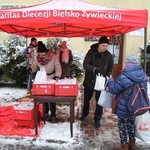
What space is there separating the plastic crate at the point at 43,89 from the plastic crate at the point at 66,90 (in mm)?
99

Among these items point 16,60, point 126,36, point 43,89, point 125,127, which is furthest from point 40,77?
point 126,36

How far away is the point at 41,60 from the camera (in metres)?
4.53

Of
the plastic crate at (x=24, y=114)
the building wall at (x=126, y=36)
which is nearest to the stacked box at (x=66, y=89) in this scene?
the plastic crate at (x=24, y=114)

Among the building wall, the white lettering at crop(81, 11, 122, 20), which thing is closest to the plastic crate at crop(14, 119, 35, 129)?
the white lettering at crop(81, 11, 122, 20)

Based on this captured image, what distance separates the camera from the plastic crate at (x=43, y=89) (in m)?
3.99

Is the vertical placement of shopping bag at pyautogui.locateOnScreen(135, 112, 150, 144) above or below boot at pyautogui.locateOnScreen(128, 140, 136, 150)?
above

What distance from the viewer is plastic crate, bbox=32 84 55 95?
399cm

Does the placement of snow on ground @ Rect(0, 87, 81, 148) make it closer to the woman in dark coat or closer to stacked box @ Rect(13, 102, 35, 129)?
stacked box @ Rect(13, 102, 35, 129)

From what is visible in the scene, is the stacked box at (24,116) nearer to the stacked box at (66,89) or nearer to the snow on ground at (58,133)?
the snow on ground at (58,133)

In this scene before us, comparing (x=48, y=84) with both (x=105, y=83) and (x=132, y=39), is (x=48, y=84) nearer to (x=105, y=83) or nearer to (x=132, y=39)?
(x=105, y=83)

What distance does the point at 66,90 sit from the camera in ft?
13.1

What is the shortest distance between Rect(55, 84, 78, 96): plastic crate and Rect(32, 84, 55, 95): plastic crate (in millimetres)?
99

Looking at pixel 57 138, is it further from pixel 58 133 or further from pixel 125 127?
pixel 125 127

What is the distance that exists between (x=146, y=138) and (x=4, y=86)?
6.16 metres
